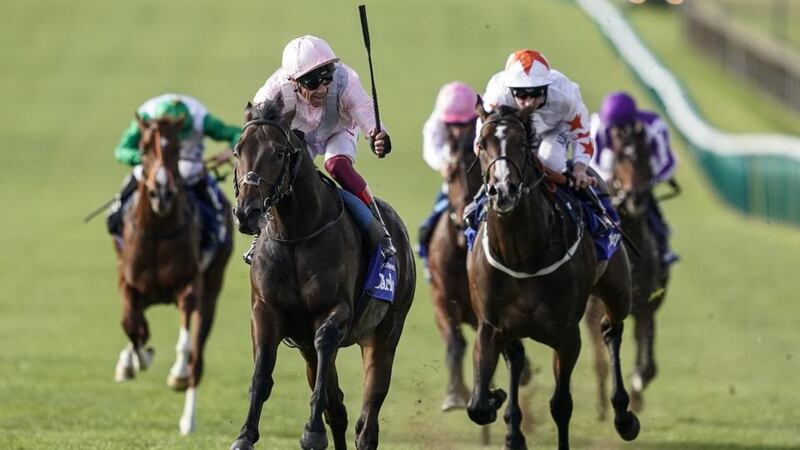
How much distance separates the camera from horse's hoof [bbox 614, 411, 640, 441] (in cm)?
1074

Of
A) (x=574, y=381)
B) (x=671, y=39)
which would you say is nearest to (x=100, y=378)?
(x=574, y=381)

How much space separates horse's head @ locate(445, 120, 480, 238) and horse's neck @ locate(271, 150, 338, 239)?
3847mm

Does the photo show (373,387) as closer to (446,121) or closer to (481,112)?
(481,112)

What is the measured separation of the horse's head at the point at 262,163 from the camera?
801 centimetres

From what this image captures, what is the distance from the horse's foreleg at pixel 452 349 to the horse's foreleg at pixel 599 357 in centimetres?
96

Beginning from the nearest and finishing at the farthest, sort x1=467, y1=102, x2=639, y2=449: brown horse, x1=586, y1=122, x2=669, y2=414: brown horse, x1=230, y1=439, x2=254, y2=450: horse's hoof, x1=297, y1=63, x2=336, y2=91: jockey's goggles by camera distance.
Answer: x1=230, y1=439, x2=254, y2=450: horse's hoof, x1=297, y1=63, x2=336, y2=91: jockey's goggles, x1=467, y1=102, x2=639, y2=449: brown horse, x1=586, y1=122, x2=669, y2=414: brown horse

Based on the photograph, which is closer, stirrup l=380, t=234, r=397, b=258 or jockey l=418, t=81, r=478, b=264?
stirrup l=380, t=234, r=397, b=258

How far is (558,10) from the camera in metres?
51.8

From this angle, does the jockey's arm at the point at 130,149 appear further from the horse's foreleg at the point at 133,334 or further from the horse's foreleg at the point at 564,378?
the horse's foreleg at the point at 564,378

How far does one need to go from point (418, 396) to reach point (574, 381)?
1.90m

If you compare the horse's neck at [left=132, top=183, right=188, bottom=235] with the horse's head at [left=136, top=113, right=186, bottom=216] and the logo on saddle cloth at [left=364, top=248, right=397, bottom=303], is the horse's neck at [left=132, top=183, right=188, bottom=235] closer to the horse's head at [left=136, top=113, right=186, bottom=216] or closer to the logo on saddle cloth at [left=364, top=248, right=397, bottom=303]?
the horse's head at [left=136, top=113, right=186, bottom=216]

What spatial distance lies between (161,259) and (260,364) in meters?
4.88

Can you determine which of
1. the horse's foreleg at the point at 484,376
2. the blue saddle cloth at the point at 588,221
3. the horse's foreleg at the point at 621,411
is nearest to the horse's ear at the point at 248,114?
the blue saddle cloth at the point at 588,221

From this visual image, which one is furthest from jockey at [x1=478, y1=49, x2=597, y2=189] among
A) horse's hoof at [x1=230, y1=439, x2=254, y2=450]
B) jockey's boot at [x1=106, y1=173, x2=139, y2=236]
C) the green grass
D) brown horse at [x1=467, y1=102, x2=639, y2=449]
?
jockey's boot at [x1=106, y1=173, x2=139, y2=236]
